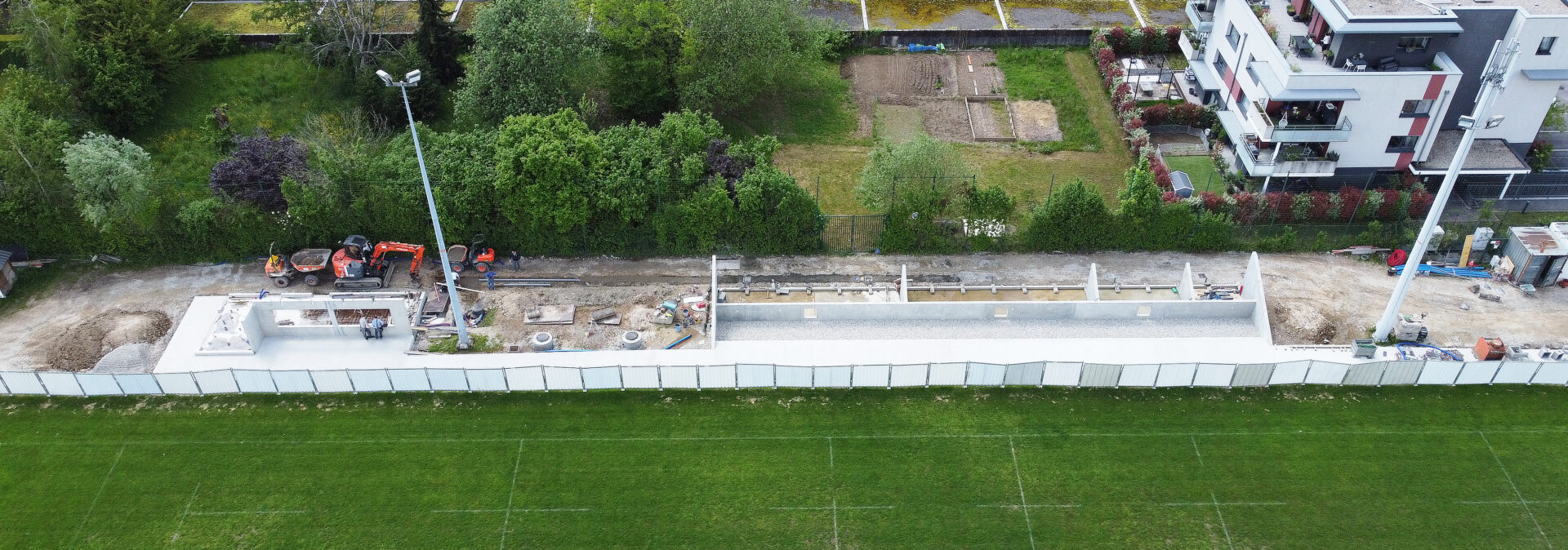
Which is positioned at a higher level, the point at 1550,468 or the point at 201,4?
the point at 201,4

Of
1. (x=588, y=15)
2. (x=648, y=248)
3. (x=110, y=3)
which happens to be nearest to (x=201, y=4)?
(x=110, y=3)

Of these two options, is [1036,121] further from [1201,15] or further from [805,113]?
[805,113]

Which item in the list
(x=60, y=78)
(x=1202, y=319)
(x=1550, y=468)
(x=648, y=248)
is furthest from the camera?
(x=60, y=78)

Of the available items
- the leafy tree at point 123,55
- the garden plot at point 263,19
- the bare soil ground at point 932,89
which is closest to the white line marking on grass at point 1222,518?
the bare soil ground at point 932,89

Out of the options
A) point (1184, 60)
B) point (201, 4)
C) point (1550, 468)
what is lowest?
point (1550, 468)

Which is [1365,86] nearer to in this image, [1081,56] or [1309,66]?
[1309,66]

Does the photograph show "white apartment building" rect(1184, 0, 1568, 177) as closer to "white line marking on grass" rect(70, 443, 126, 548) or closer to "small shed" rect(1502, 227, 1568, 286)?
"small shed" rect(1502, 227, 1568, 286)

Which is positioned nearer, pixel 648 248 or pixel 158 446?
pixel 158 446

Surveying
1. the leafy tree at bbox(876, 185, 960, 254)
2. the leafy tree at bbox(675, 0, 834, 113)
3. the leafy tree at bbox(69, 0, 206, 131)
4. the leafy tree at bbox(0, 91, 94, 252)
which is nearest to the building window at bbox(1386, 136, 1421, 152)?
the leafy tree at bbox(876, 185, 960, 254)
